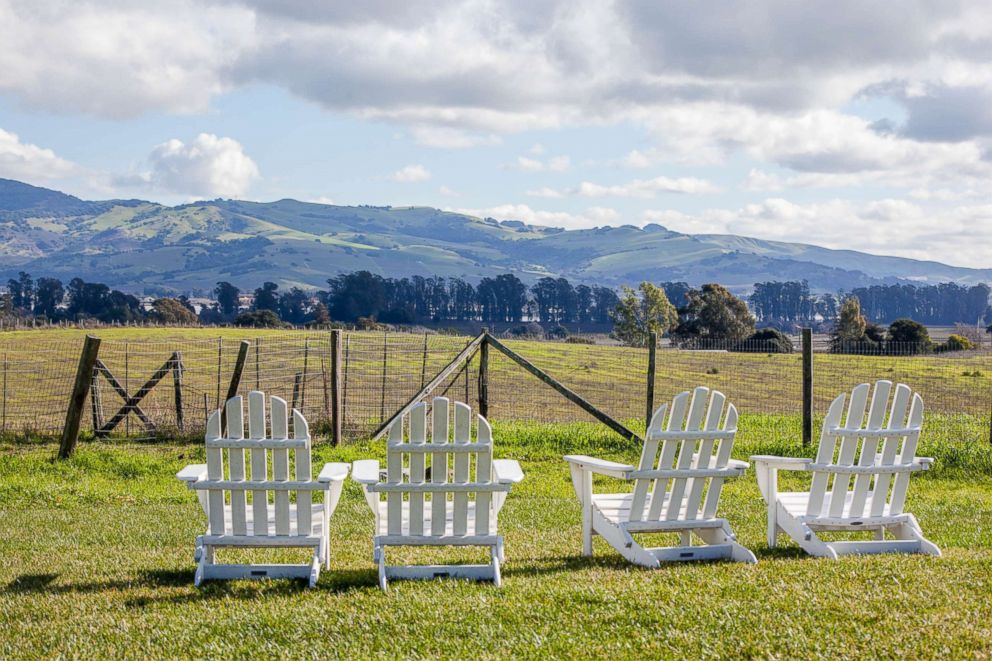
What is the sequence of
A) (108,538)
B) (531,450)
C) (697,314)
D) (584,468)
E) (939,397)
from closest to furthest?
1. (584,468)
2. (108,538)
3. (531,450)
4. (939,397)
5. (697,314)

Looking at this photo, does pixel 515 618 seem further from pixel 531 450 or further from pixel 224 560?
pixel 531 450

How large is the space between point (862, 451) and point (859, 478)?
20 centimetres

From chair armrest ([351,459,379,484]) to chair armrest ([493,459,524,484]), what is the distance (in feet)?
2.64

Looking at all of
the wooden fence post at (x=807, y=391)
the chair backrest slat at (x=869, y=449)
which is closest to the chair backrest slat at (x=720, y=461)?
the chair backrest slat at (x=869, y=449)

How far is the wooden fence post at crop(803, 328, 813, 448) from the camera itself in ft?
46.2

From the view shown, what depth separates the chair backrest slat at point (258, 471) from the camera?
6273mm

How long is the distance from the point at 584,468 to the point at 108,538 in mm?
4484

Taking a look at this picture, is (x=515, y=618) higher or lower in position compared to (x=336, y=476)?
lower

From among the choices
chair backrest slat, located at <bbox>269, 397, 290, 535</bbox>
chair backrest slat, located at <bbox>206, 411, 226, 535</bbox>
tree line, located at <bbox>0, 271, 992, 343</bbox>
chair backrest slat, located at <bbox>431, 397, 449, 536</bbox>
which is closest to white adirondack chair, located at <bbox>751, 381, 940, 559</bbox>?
chair backrest slat, located at <bbox>431, 397, 449, 536</bbox>

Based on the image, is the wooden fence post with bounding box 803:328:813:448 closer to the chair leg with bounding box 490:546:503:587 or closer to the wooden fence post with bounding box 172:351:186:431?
the chair leg with bounding box 490:546:503:587

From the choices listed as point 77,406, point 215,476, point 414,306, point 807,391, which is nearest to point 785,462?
point 215,476

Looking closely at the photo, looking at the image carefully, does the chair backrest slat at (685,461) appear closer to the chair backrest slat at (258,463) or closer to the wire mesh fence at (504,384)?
the chair backrest slat at (258,463)

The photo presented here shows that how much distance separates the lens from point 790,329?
196 m

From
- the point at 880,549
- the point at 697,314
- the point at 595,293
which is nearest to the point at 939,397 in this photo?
the point at 880,549
